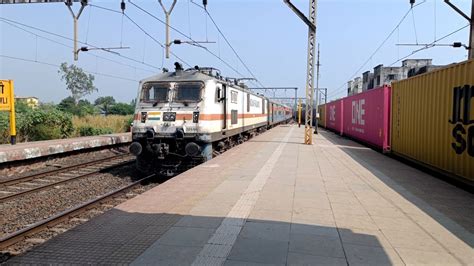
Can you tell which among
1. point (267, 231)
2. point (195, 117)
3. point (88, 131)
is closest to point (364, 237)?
point (267, 231)

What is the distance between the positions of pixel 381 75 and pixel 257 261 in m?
66.7

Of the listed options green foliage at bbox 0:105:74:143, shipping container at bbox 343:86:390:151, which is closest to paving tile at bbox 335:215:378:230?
shipping container at bbox 343:86:390:151

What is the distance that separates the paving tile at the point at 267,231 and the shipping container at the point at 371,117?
37.9ft

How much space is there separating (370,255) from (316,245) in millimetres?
627

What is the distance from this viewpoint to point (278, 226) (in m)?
5.60

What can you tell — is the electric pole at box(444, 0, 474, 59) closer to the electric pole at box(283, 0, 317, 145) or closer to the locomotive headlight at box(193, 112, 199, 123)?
the electric pole at box(283, 0, 317, 145)

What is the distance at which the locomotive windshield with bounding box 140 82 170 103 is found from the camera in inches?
495

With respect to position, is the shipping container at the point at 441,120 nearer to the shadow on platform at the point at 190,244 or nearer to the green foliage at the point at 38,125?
the shadow on platform at the point at 190,244

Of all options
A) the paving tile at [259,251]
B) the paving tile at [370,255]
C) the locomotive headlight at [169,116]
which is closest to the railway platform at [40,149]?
the locomotive headlight at [169,116]

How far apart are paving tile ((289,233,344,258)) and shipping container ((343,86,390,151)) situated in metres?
11.8

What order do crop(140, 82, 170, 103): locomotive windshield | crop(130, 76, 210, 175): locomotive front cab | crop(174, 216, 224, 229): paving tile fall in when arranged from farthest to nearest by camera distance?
crop(140, 82, 170, 103): locomotive windshield → crop(130, 76, 210, 175): locomotive front cab → crop(174, 216, 224, 229): paving tile

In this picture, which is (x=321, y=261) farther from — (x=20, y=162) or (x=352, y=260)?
(x=20, y=162)

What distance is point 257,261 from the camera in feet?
14.2

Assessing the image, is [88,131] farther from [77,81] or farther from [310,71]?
[77,81]
